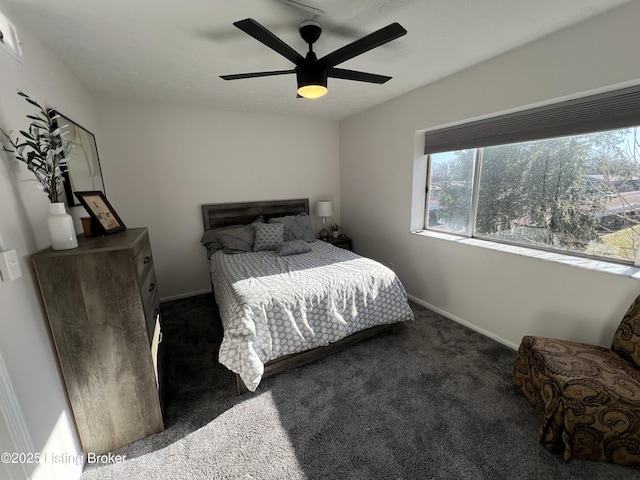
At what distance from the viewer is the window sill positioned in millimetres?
1738

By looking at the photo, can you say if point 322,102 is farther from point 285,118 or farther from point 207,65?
point 207,65

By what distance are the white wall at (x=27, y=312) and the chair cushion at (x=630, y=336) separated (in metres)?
2.97

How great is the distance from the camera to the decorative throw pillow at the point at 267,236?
128 inches

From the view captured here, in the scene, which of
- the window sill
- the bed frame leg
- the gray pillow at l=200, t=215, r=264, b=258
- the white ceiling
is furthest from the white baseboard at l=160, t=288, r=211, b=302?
the window sill

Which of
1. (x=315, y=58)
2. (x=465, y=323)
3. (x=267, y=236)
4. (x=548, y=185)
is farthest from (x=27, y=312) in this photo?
(x=548, y=185)

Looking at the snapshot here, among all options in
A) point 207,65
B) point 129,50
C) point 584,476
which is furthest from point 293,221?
point 584,476

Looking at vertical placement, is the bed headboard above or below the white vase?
below

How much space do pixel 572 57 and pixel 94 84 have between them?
3.78 metres

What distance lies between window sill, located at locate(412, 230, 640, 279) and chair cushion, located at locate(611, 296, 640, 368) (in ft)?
0.81

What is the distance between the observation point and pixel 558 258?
79.5 inches

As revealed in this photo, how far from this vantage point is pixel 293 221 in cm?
361

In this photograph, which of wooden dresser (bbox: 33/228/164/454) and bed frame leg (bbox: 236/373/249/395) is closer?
wooden dresser (bbox: 33/228/164/454)

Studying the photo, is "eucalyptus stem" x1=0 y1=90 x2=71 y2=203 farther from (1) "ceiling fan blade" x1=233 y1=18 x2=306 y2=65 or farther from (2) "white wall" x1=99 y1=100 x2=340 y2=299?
(2) "white wall" x1=99 y1=100 x2=340 y2=299

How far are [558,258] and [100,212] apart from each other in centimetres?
329
